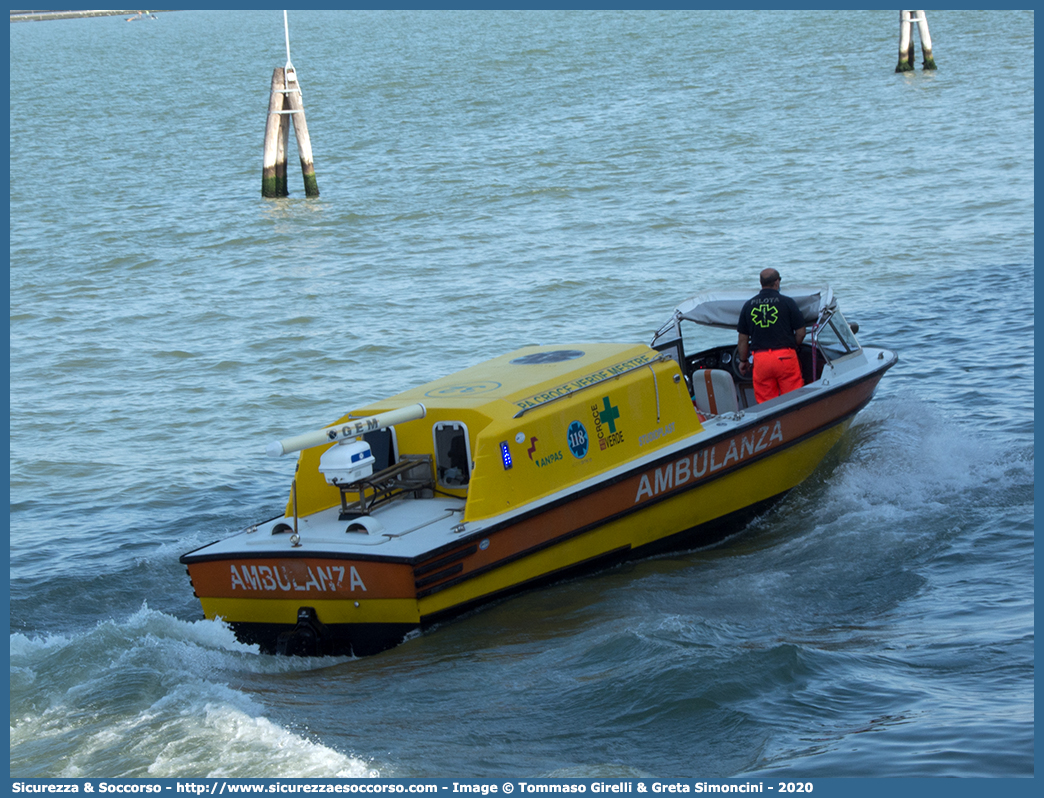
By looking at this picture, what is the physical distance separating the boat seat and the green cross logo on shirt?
2.04ft

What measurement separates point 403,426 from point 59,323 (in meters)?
12.7

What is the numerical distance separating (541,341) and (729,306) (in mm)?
5517

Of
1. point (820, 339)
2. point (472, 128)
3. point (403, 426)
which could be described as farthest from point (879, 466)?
point (472, 128)

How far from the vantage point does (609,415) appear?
9.63 meters

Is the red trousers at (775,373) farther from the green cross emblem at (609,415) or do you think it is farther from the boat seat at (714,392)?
the green cross emblem at (609,415)

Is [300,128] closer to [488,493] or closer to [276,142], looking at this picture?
[276,142]

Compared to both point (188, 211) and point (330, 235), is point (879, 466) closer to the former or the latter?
point (330, 235)

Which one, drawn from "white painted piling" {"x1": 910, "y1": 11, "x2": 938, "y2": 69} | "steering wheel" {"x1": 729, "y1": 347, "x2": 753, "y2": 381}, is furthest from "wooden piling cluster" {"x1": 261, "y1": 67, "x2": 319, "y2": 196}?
"white painted piling" {"x1": 910, "y1": 11, "x2": 938, "y2": 69}

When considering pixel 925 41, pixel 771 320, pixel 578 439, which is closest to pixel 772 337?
pixel 771 320

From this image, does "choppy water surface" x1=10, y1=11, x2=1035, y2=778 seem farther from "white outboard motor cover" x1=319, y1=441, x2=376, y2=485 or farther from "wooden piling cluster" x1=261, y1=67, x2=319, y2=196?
"white outboard motor cover" x1=319, y1=441, x2=376, y2=485

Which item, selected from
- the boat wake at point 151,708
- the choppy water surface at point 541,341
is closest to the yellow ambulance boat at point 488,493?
the choppy water surface at point 541,341

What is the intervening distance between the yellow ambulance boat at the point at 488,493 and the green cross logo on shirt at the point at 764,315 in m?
0.73

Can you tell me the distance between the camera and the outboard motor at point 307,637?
8453mm

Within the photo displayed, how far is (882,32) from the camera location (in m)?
61.5
